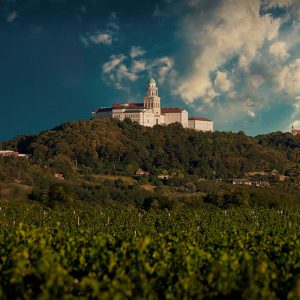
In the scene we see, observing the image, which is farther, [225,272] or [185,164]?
[185,164]

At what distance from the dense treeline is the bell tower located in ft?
31.8

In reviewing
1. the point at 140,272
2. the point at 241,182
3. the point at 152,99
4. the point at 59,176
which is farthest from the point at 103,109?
the point at 140,272

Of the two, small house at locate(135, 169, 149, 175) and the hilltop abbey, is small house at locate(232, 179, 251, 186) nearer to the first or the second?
small house at locate(135, 169, 149, 175)

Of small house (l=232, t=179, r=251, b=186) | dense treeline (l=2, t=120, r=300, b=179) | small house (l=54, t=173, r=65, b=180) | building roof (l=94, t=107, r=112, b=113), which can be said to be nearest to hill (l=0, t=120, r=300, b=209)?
dense treeline (l=2, t=120, r=300, b=179)

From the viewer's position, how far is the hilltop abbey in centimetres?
14350

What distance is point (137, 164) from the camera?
121 m

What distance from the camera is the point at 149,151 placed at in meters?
Answer: 128

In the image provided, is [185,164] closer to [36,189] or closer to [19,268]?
[36,189]

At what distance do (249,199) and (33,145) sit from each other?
6129 centimetres

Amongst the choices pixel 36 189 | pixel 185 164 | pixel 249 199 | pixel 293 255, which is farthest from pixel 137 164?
pixel 293 255

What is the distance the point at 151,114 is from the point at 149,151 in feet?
60.0

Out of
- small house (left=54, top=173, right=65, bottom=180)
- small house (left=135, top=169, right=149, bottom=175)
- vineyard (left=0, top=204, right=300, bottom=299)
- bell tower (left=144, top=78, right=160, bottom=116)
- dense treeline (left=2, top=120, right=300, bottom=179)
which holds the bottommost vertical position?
vineyard (left=0, top=204, right=300, bottom=299)

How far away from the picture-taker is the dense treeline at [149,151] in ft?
382

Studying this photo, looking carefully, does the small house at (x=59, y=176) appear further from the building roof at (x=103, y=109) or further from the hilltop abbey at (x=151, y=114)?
the building roof at (x=103, y=109)
